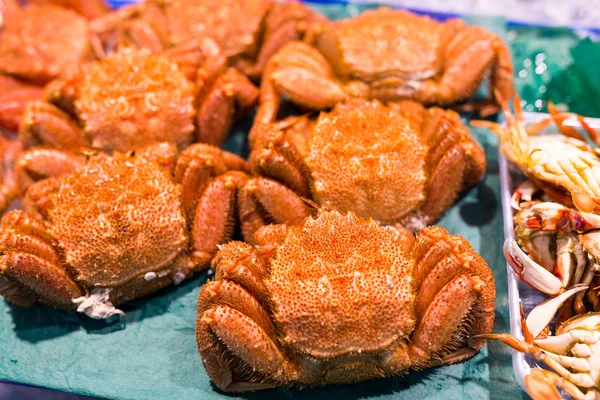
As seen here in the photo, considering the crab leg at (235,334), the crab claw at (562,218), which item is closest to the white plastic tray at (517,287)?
the crab claw at (562,218)

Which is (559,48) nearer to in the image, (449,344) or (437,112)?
(437,112)

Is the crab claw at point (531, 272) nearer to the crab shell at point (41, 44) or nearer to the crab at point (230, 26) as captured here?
the crab at point (230, 26)

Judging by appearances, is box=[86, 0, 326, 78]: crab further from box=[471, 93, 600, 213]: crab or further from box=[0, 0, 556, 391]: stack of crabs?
box=[471, 93, 600, 213]: crab

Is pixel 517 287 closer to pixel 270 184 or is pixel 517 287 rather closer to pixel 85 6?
pixel 270 184

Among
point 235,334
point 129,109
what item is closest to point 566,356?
point 235,334

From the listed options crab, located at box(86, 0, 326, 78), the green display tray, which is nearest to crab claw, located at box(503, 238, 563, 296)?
the green display tray

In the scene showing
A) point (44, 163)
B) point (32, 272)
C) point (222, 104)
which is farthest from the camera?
point (222, 104)

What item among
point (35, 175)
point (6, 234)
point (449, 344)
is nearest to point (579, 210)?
point (449, 344)
